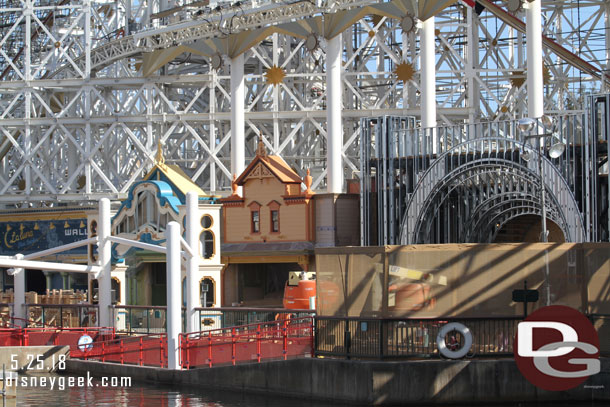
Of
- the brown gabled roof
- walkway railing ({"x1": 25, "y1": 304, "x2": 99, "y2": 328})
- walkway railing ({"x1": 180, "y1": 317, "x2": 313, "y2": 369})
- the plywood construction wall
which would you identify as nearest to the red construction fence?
walkway railing ({"x1": 180, "y1": 317, "x2": 313, "y2": 369})

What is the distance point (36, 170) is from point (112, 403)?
31.5 m

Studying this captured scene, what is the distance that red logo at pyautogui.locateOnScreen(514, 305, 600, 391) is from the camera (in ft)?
85.9

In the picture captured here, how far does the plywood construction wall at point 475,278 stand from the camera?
27.1m

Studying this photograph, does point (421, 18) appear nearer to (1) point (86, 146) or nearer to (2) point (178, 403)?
(1) point (86, 146)

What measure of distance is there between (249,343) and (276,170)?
19798 mm

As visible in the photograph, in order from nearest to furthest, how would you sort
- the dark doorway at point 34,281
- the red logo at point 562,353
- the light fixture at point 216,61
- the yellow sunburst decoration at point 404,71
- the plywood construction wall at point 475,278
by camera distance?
1. the red logo at point 562,353
2. the plywood construction wall at point 475,278
3. the yellow sunburst decoration at point 404,71
4. the light fixture at point 216,61
5. the dark doorway at point 34,281

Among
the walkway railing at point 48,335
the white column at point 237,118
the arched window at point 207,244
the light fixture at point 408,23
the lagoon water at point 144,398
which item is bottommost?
the lagoon water at point 144,398

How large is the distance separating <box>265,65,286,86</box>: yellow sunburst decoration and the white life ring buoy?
28.9m

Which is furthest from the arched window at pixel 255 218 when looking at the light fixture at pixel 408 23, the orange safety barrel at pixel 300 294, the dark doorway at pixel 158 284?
the light fixture at pixel 408 23

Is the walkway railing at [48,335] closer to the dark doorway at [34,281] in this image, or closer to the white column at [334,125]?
the white column at [334,125]

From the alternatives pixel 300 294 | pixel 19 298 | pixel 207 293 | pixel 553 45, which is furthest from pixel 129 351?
pixel 553 45

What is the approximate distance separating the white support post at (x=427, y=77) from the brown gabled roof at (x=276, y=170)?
643 centimetres

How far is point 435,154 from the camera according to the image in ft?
138

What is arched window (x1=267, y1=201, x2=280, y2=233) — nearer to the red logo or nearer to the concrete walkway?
the concrete walkway
